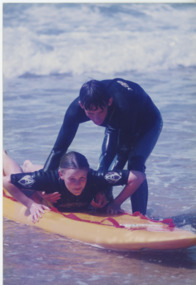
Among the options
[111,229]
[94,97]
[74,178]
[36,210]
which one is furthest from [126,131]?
[36,210]

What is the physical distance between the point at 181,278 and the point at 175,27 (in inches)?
47.6

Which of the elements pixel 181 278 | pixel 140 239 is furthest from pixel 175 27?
pixel 181 278

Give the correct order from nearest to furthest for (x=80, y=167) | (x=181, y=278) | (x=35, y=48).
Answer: (x=181, y=278), (x=80, y=167), (x=35, y=48)

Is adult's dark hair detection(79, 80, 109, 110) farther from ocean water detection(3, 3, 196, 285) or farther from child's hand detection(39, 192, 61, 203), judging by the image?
child's hand detection(39, 192, 61, 203)

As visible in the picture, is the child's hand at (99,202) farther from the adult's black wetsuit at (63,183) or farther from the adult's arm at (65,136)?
the adult's arm at (65,136)

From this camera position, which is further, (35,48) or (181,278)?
(35,48)

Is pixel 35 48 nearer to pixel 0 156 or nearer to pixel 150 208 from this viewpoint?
pixel 0 156

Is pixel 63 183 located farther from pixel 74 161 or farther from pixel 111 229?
pixel 111 229

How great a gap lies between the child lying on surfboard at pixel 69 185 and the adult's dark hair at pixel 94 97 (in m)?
0.26

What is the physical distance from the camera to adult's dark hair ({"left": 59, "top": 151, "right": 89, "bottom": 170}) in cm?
244

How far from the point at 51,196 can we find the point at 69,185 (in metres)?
0.12

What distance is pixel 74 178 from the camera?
2.44 metres

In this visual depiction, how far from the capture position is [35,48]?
262 cm

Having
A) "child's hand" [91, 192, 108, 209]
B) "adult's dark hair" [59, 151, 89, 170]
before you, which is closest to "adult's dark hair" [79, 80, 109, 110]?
"adult's dark hair" [59, 151, 89, 170]
